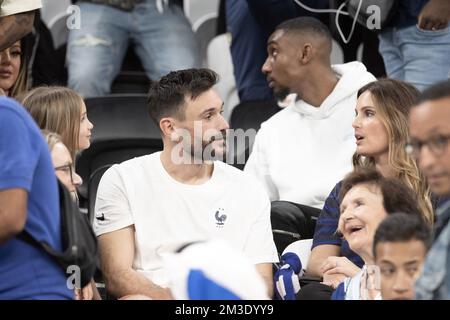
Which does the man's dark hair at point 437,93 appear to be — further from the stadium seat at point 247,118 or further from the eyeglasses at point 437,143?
the stadium seat at point 247,118

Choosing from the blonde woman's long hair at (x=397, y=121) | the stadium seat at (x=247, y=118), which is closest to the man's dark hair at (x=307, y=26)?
the stadium seat at (x=247, y=118)

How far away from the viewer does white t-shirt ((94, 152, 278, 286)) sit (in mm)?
4898

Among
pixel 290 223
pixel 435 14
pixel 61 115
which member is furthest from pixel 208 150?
pixel 435 14

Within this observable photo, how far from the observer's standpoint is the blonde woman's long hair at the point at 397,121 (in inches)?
197

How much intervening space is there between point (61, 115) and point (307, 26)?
75.0 inches

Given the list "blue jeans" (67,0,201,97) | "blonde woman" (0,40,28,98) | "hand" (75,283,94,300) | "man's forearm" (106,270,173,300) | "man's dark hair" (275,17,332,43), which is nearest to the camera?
Answer: "hand" (75,283,94,300)

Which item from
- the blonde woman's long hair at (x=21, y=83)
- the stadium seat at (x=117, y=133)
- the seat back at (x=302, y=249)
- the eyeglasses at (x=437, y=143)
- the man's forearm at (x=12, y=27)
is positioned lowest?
the seat back at (x=302, y=249)

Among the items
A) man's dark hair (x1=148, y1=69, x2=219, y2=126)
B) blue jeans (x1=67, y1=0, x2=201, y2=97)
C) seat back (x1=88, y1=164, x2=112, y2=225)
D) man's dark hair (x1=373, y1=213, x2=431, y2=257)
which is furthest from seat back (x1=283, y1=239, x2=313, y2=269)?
blue jeans (x1=67, y1=0, x2=201, y2=97)

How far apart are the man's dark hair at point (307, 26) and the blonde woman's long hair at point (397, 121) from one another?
4.12 feet

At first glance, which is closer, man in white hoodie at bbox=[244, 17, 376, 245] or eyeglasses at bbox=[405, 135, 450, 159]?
eyeglasses at bbox=[405, 135, 450, 159]

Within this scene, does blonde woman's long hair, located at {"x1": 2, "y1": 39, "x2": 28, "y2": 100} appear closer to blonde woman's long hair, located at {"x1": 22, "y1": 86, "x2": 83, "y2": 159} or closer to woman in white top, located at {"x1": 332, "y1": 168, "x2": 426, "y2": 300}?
blonde woman's long hair, located at {"x1": 22, "y1": 86, "x2": 83, "y2": 159}

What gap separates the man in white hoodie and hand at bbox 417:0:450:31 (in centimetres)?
39
